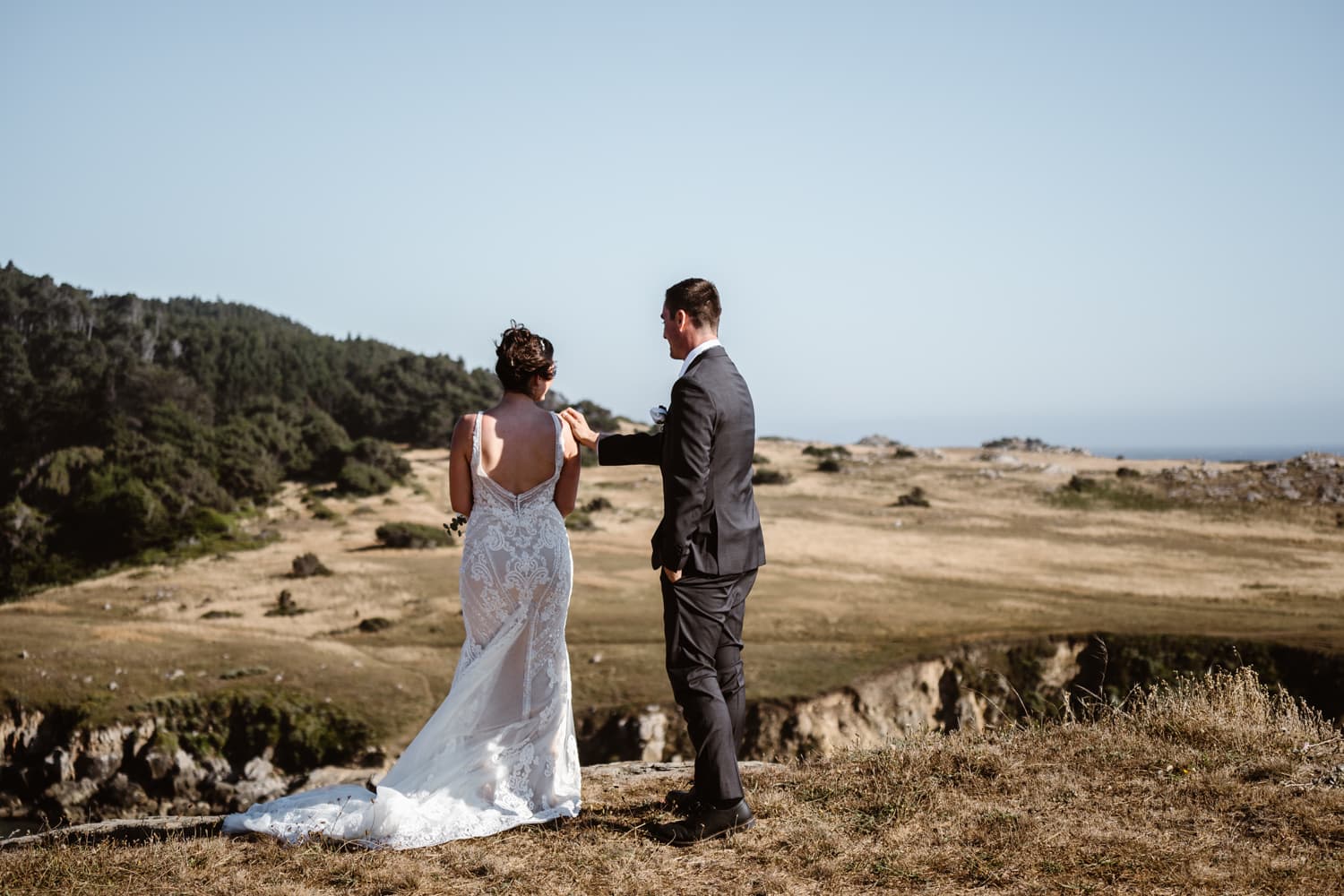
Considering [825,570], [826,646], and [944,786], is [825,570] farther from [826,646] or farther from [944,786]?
[944,786]

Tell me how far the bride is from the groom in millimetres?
870

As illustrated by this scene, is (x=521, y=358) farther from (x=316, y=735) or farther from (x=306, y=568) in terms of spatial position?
(x=306, y=568)

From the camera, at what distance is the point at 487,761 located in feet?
19.6

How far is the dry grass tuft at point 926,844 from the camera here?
4.98 metres

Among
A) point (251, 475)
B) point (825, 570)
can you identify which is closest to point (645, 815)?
point (825, 570)

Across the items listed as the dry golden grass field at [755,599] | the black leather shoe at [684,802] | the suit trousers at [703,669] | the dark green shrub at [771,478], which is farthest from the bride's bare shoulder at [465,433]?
the dark green shrub at [771,478]

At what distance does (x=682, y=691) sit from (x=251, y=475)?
148ft

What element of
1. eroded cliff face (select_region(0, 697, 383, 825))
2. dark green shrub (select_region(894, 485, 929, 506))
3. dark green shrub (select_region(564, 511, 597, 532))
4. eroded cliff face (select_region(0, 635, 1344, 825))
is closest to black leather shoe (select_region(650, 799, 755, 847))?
eroded cliff face (select_region(0, 635, 1344, 825))

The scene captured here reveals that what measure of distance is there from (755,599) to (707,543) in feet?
61.3

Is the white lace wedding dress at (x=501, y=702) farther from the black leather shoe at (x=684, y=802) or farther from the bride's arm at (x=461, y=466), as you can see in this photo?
the black leather shoe at (x=684, y=802)

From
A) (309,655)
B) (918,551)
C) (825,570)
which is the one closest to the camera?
(309,655)

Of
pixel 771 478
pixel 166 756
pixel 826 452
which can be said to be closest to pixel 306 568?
pixel 166 756

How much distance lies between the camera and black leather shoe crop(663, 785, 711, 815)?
5.68 m

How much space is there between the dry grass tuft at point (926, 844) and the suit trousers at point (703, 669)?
43 cm
